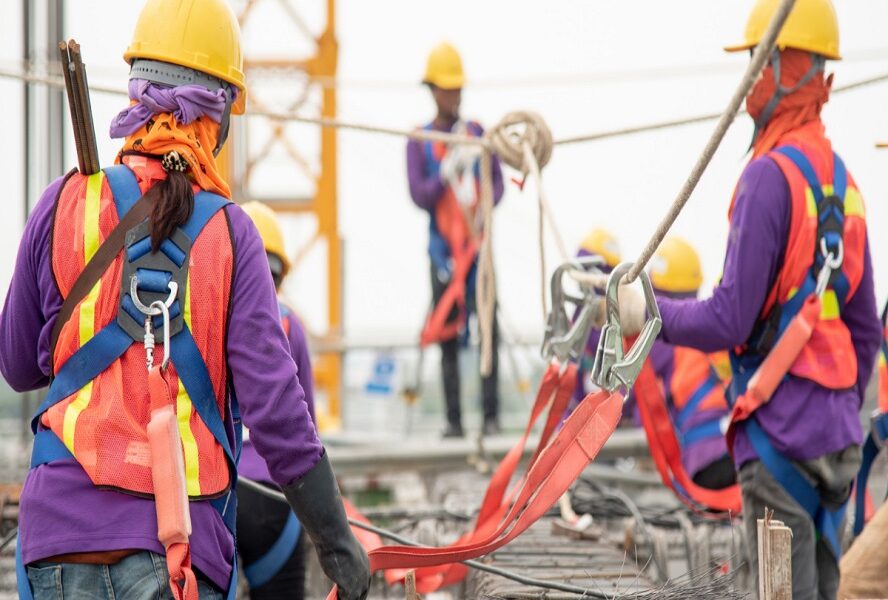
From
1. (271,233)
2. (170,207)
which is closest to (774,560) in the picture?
(170,207)

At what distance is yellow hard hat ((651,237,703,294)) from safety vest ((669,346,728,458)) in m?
1.15

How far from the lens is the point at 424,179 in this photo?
8766mm

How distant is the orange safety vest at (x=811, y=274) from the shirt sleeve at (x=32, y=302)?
2125mm

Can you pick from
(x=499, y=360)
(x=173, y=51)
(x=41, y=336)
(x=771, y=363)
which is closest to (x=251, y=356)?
(x=41, y=336)

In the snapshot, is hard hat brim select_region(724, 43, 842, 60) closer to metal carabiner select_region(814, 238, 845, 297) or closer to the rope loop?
metal carabiner select_region(814, 238, 845, 297)

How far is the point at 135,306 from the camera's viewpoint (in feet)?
9.69

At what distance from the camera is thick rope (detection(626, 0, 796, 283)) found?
2.70 metres

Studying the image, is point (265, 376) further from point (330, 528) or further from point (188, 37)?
point (188, 37)

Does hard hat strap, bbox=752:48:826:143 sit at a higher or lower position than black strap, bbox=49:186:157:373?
higher

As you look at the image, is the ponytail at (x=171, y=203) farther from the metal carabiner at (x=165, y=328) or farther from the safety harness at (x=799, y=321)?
the safety harness at (x=799, y=321)

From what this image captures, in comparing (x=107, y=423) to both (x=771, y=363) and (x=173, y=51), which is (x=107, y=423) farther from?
(x=771, y=363)

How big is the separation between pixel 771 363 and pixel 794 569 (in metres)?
0.61

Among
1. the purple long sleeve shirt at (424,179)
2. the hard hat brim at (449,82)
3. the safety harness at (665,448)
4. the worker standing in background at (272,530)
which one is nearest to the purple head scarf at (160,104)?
the worker standing in background at (272,530)

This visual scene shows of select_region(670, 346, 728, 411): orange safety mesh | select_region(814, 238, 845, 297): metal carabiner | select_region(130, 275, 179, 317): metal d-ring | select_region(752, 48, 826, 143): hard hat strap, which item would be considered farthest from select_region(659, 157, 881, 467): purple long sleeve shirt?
select_region(670, 346, 728, 411): orange safety mesh
